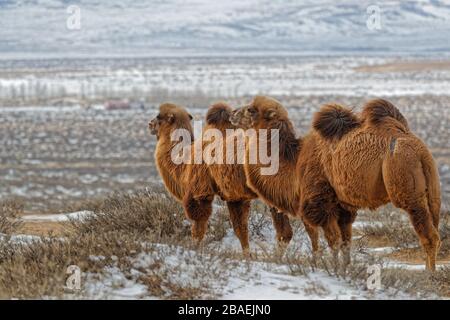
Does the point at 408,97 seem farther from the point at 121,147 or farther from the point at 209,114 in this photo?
A: the point at 209,114

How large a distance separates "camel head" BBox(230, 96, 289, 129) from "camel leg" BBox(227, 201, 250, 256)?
0.95 m

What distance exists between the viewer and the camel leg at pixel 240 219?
1103cm

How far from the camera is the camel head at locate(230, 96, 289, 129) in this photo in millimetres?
10500

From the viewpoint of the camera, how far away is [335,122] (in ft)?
32.2

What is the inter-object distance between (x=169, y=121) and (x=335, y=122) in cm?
244

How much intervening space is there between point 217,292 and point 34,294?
1330mm

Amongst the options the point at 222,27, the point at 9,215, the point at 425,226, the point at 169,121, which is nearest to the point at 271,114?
the point at 169,121

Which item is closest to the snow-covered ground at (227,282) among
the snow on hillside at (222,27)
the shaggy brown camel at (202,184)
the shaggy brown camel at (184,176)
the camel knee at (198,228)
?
the shaggy brown camel at (202,184)

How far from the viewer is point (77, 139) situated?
132ft

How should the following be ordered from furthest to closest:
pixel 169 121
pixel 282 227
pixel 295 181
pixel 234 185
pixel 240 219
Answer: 1. pixel 169 121
2. pixel 240 219
3. pixel 282 227
4. pixel 234 185
5. pixel 295 181

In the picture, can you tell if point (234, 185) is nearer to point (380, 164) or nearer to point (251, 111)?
point (251, 111)

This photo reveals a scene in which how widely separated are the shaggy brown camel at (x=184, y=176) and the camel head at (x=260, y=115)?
0.68 metres

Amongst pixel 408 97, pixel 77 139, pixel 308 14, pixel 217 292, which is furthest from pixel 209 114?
pixel 308 14

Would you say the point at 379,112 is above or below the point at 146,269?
above
